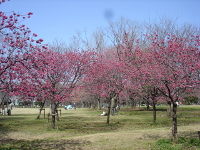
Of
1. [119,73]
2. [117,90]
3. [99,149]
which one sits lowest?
[99,149]

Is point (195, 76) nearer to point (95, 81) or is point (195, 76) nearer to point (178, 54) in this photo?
point (178, 54)

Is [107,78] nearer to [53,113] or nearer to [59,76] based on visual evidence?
[59,76]

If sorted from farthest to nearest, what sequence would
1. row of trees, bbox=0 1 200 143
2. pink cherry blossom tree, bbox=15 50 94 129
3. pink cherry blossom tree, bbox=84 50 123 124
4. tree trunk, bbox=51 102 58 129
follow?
1. pink cherry blossom tree, bbox=84 50 123 124
2. tree trunk, bbox=51 102 58 129
3. pink cherry blossom tree, bbox=15 50 94 129
4. row of trees, bbox=0 1 200 143

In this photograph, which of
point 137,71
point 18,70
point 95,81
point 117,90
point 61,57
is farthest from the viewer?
point 95,81

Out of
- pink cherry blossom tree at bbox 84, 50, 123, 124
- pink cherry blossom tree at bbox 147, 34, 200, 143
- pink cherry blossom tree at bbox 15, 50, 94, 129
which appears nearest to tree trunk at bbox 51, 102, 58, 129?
pink cherry blossom tree at bbox 15, 50, 94, 129

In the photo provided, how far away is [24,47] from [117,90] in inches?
535

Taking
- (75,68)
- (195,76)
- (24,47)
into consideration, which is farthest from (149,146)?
(75,68)

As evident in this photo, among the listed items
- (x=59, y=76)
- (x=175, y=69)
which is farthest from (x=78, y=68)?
(x=175, y=69)

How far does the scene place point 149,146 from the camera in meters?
10.6

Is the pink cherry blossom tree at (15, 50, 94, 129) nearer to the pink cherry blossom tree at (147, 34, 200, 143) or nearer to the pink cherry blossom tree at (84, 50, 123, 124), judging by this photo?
the pink cherry blossom tree at (84, 50, 123, 124)

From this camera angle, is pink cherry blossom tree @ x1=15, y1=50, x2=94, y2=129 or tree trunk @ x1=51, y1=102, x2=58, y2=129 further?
tree trunk @ x1=51, y1=102, x2=58, y2=129

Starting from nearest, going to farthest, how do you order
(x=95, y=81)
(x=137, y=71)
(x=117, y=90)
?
(x=137, y=71) < (x=117, y=90) < (x=95, y=81)

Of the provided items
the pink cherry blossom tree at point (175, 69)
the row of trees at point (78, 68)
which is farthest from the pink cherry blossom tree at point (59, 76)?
the pink cherry blossom tree at point (175, 69)

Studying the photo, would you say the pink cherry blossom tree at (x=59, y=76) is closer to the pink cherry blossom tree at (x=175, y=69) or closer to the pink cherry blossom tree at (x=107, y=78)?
the pink cherry blossom tree at (x=107, y=78)
